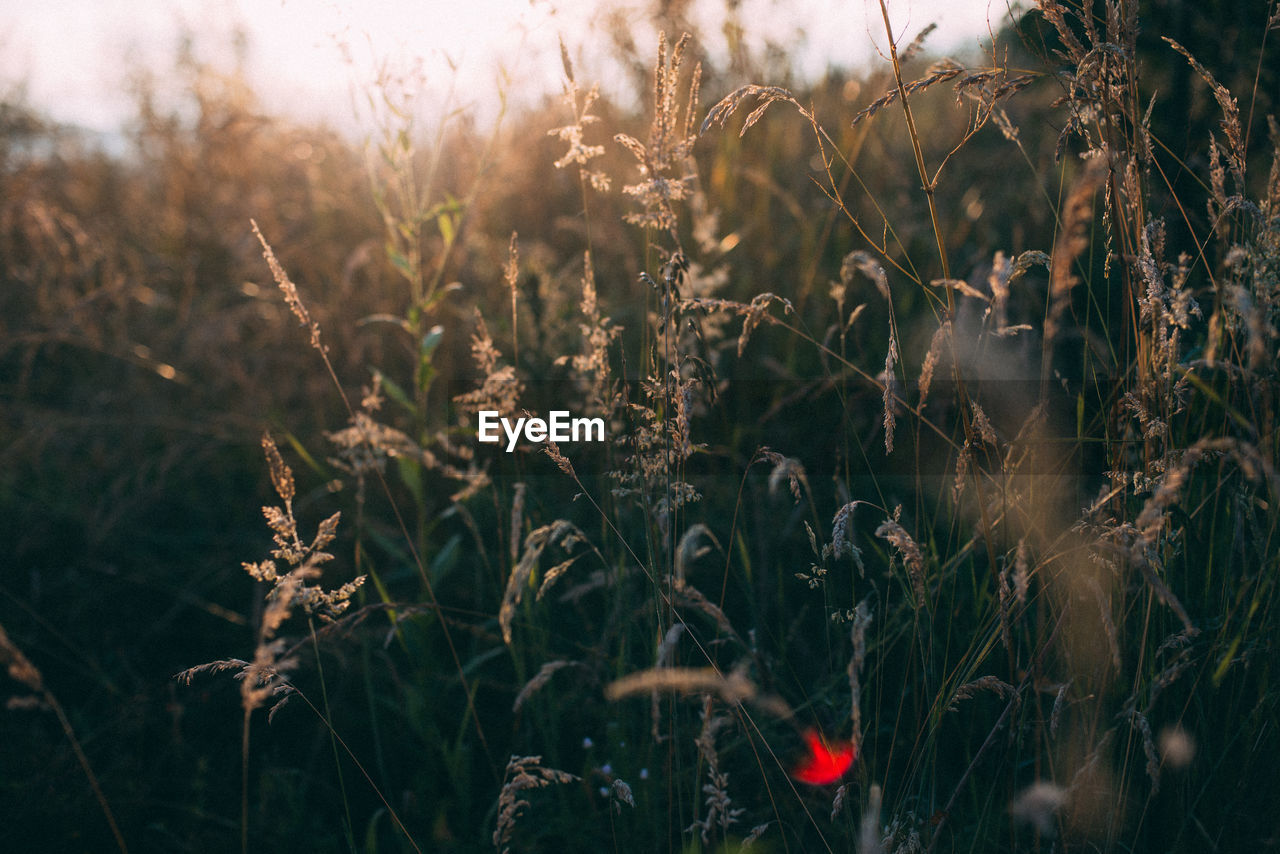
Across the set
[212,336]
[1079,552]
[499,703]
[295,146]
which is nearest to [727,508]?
[499,703]

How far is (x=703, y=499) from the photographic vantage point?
1815 millimetres

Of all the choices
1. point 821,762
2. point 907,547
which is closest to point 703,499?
point 821,762

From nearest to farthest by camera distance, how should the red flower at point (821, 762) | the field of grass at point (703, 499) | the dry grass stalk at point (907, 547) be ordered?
the dry grass stalk at point (907, 547) < the field of grass at point (703, 499) < the red flower at point (821, 762)

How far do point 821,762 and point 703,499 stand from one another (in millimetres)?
707

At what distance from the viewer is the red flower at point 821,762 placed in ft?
3.90

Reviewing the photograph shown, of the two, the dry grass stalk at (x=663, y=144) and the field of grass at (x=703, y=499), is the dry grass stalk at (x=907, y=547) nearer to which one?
the field of grass at (x=703, y=499)

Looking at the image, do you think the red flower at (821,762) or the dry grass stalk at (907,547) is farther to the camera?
the red flower at (821,762)

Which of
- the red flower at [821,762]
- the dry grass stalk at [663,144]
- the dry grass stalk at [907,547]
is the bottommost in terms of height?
the red flower at [821,762]

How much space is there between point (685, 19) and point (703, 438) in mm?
1469

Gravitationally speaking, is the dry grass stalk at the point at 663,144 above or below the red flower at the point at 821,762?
above

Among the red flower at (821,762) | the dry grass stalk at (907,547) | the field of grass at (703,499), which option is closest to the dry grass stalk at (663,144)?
the field of grass at (703,499)

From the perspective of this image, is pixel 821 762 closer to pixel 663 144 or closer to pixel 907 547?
pixel 907 547

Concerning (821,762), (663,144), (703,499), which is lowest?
(821,762)

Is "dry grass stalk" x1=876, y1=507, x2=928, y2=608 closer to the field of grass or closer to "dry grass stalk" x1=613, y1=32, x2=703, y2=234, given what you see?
the field of grass
